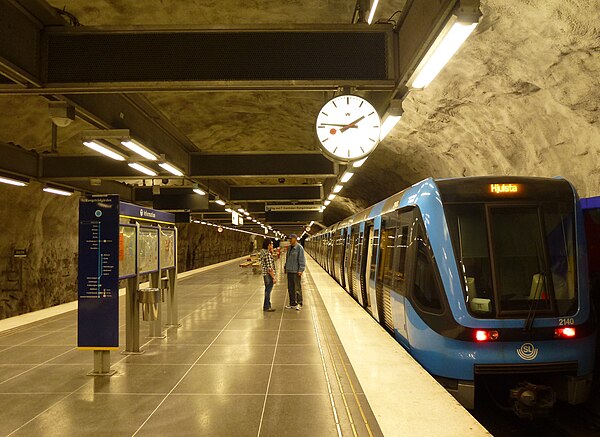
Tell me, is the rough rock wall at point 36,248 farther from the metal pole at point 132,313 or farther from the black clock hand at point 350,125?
the black clock hand at point 350,125

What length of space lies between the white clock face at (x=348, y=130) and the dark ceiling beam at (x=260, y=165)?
6.27 meters

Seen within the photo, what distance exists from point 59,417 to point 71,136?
9.02 metres

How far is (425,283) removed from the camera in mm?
5223

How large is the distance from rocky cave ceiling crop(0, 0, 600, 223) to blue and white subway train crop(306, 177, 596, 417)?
145 cm

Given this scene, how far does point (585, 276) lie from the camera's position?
4934 millimetres

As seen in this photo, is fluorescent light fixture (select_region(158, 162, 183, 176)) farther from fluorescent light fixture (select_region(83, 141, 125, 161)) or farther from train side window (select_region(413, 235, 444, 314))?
train side window (select_region(413, 235, 444, 314))

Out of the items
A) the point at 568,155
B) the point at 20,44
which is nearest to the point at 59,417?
the point at 20,44

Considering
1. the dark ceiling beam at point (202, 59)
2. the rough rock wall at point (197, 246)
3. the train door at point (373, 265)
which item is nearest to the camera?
the dark ceiling beam at point (202, 59)

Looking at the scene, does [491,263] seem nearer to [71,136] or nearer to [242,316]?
[242,316]

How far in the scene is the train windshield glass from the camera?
4812 mm

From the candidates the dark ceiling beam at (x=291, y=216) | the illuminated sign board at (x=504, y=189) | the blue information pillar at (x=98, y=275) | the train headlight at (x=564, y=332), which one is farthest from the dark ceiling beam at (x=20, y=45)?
the dark ceiling beam at (x=291, y=216)

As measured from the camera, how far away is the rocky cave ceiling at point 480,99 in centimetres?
516

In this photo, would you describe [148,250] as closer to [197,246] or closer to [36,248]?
[36,248]

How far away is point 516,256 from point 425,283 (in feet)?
3.47
